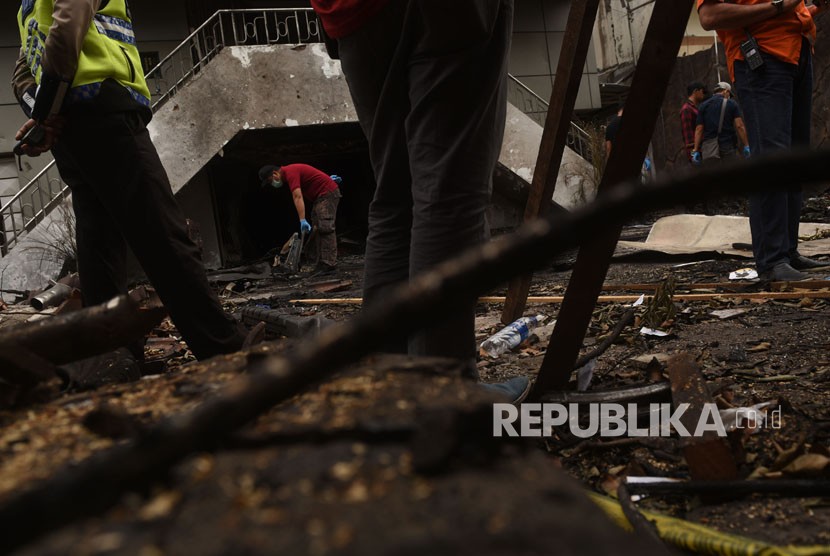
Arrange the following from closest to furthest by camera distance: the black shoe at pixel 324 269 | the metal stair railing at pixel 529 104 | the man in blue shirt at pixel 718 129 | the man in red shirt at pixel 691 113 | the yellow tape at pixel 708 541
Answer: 1. the yellow tape at pixel 708 541
2. the black shoe at pixel 324 269
3. the man in blue shirt at pixel 718 129
4. the man in red shirt at pixel 691 113
5. the metal stair railing at pixel 529 104

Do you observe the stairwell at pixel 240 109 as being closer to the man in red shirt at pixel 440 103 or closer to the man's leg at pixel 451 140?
the man in red shirt at pixel 440 103

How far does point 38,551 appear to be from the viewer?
400 mm

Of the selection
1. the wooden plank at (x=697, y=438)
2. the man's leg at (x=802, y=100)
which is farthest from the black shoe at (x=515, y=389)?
the man's leg at (x=802, y=100)

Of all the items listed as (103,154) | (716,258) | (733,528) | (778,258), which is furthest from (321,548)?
(716,258)

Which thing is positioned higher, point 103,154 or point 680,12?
point 680,12

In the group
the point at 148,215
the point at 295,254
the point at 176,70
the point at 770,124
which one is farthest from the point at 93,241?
the point at 176,70

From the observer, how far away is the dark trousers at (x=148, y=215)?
86.7 inches

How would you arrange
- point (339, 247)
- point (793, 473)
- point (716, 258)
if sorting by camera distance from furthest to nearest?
point (339, 247) < point (716, 258) < point (793, 473)

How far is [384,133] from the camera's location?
1679mm

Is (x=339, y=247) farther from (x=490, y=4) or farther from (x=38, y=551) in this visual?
(x=38, y=551)

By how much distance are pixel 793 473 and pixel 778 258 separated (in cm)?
233

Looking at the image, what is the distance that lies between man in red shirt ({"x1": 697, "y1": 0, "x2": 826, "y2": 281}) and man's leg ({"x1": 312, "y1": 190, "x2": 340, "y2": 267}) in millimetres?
5844

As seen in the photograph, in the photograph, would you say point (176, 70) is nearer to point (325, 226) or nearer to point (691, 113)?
point (325, 226)

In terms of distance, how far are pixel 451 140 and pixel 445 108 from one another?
2.7 inches
